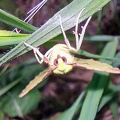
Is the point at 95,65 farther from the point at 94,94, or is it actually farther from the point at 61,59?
the point at 94,94

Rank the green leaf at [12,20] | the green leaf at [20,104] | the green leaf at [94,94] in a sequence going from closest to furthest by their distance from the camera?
the green leaf at [12,20]
the green leaf at [94,94]
the green leaf at [20,104]

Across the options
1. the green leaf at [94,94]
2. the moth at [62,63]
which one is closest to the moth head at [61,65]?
the moth at [62,63]

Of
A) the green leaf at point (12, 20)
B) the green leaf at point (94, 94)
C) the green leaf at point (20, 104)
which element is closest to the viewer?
the green leaf at point (12, 20)

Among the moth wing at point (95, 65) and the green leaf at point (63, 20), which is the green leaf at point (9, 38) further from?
the moth wing at point (95, 65)

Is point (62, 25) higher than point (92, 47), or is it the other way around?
point (92, 47)

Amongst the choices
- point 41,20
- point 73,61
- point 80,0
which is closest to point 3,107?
point 41,20

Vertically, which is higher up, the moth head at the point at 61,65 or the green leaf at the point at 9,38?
the green leaf at the point at 9,38

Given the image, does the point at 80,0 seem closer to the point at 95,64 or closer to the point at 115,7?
the point at 95,64
